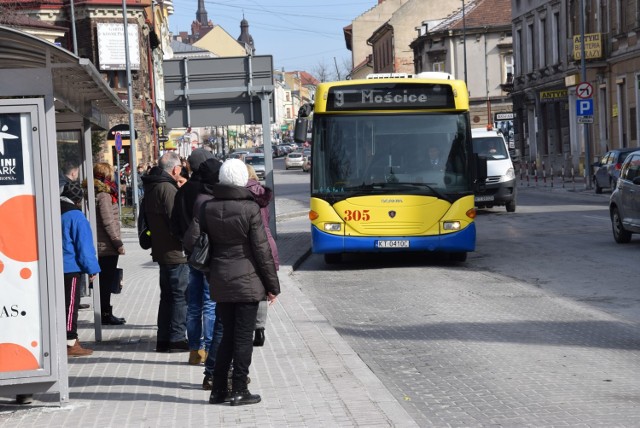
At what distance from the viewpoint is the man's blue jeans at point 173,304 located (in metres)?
11.0

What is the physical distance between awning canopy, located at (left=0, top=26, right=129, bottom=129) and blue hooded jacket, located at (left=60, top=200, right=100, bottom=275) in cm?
93

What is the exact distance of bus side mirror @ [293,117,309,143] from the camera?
2039cm

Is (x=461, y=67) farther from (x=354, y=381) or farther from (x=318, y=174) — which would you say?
(x=354, y=381)

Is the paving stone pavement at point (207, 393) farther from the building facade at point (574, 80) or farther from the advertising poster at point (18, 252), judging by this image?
the building facade at point (574, 80)

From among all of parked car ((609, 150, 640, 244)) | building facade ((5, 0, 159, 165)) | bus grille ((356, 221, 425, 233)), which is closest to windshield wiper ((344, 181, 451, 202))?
bus grille ((356, 221, 425, 233))

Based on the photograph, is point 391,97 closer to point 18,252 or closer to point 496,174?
point 18,252

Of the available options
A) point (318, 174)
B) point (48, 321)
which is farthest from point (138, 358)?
point (318, 174)

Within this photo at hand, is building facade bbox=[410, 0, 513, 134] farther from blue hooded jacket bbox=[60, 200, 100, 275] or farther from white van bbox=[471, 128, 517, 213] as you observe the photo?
blue hooded jacket bbox=[60, 200, 100, 275]

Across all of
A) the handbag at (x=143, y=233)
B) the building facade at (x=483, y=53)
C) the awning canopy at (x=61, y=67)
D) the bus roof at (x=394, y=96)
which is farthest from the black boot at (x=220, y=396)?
the building facade at (x=483, y=53)

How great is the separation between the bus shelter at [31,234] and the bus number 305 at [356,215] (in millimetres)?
10471

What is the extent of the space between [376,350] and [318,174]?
26.9 feet

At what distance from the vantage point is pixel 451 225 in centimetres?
1852

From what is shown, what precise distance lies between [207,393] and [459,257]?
36.6 ft

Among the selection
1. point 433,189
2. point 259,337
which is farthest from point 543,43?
point 259,337
